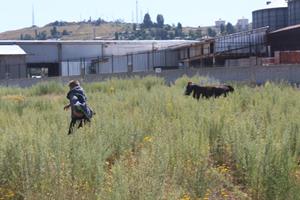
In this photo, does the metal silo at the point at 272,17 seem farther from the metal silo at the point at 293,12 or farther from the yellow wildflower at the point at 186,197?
the yellow wildflower at the point at 186,197

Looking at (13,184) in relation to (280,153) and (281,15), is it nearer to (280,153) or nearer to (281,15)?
(280,153)

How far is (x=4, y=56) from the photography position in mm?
73438

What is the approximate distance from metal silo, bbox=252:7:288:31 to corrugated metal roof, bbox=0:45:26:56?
31404mm

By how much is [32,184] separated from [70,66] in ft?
236

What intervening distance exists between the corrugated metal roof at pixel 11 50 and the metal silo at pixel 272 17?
31404 mm

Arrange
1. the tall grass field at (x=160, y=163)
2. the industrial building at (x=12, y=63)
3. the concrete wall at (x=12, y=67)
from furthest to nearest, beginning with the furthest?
the industrial building at (x=12, y=63), the concrete wall at (x=12, y=67), the tall grass field at (x=160, y=163)

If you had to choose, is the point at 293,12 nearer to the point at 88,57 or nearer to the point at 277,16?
the point at 277,16

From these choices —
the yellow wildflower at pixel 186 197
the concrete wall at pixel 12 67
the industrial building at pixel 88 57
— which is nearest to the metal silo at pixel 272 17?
→ the industrial building at pixel 88 57

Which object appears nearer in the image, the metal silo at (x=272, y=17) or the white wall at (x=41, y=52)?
the metal silo at (x=272, y=17)

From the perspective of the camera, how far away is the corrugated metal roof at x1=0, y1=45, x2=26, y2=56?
74.3 meters

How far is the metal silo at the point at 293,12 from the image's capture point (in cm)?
7388

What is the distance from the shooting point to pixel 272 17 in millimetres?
82562

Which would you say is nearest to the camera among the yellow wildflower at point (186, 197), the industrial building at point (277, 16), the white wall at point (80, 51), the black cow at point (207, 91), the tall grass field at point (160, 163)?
the tall grass field at point (160, 163)

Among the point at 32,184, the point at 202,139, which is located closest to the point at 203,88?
the point at 202,139
